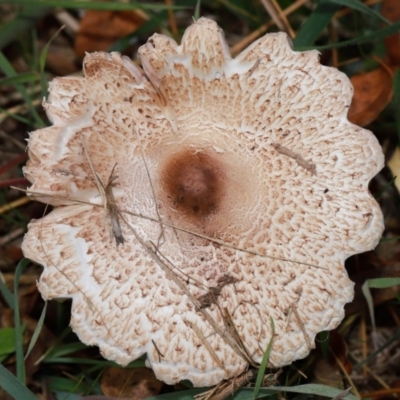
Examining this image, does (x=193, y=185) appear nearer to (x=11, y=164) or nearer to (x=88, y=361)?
(x=88, y=361)

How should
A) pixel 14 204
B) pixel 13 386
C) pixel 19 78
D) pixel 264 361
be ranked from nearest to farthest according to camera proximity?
pixel 264 361 → pixel 13 386 → pixel 19 78 → pixel 14 204

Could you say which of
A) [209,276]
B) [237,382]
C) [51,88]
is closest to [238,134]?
[209,276]

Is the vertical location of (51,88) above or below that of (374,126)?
above

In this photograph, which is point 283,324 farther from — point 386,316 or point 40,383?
point 40,383

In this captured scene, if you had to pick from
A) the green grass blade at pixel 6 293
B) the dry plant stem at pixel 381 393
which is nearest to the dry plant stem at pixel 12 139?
the green grass blade at pixel 6 293

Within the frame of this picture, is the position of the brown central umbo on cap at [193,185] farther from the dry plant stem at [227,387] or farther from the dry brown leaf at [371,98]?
A: the dry brown leaf at [371,98]

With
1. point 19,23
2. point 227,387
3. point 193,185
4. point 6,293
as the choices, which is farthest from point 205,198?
point 19,23

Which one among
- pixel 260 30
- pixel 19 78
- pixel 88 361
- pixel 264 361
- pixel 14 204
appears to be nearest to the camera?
pixel 264 361

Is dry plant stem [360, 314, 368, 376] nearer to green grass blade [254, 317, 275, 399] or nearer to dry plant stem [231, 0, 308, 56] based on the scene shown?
green grass blade [254, 317, 275, 399]
